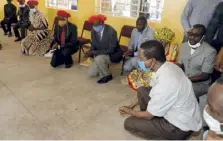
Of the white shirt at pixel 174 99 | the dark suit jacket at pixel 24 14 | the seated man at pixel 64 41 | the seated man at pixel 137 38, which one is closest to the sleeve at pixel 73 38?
the seated man at pixel 64 41

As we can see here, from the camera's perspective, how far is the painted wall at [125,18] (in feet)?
12.6

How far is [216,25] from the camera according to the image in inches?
111

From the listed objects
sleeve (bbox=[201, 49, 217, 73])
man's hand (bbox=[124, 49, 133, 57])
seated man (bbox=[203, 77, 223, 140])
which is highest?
→ seated man (bbox=[203, 77, 223, 140])

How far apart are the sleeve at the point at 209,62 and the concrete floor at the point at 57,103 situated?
1.07 metres

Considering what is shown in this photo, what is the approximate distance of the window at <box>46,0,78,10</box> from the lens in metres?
5.41

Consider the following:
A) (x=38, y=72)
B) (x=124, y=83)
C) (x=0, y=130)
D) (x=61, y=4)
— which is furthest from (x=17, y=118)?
(x=61, y=4)

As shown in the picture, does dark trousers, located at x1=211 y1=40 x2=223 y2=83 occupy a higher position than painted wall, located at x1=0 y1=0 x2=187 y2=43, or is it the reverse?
painted wall, located at x1=0 y1=0 x2=187 y2=43

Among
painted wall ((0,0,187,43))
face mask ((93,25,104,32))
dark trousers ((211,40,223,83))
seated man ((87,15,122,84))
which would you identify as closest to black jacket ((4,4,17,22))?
painted wall ((0,0,187,43))

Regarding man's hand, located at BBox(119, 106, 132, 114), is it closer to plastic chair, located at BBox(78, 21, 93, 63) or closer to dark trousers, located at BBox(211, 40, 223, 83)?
dark trousers, located at BBox(211, 40, 223, 83)

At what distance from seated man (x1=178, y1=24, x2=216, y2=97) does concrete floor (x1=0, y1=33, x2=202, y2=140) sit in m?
0.93

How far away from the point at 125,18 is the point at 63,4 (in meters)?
2.06

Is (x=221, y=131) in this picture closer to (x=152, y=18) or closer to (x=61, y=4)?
(x=152, y=18)

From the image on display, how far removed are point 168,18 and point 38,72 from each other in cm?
247

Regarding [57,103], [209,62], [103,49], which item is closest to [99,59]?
[103,49]
